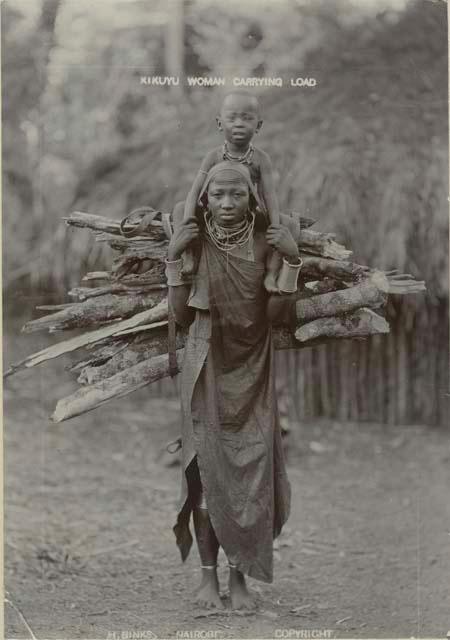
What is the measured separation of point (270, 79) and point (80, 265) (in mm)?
1090

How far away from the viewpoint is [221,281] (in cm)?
317

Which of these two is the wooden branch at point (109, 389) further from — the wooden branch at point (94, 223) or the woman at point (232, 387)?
the wooden branch at point (94, 223)

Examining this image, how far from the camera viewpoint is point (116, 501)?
415 cm

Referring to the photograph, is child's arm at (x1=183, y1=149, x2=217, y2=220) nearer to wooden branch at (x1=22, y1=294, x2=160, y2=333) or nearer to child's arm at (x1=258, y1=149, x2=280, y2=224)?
child's arm at (x1=258, y1=149, x2=280, y2=224)

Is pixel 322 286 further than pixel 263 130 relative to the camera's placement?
No

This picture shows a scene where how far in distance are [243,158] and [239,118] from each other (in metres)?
0.14

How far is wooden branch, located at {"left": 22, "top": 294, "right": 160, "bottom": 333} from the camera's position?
131 inches

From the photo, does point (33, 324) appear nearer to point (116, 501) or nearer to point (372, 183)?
point (116, 501)

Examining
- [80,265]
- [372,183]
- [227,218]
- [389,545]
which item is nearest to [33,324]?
[80,265]

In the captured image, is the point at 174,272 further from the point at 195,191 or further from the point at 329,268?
the point at 329,268

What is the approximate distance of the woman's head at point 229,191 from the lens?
118 inches

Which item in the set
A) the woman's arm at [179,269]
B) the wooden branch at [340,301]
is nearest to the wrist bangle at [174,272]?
the woman's arm at [179,269]

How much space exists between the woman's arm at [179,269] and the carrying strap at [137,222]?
0.16 meters

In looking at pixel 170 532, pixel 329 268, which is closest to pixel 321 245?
pixel 329 268
